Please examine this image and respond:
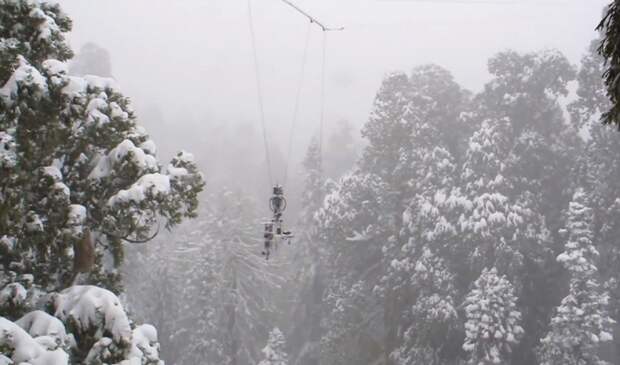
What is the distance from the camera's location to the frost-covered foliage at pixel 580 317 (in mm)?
19516

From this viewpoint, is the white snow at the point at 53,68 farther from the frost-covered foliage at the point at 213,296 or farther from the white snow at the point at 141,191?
the frost-covered foliage at the point at 213,296

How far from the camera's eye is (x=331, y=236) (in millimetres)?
28391

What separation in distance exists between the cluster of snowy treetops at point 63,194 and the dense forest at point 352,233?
29 mm

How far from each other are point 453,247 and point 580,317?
5.60m

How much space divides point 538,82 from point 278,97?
5219cm

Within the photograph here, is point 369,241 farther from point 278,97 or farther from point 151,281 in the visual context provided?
point 278,97

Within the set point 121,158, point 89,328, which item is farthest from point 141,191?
point 89,328

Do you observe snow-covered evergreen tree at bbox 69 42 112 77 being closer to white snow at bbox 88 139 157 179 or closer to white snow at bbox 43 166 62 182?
white snow at bbox 88 139 157 179

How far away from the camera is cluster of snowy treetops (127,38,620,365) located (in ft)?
69.9

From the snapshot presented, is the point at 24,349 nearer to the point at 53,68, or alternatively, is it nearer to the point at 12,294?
the point at 12,294

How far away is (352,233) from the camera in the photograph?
92.3 ft

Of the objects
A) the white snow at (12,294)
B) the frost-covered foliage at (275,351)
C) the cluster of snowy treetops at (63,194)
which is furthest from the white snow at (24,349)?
the frost-covered foliage at (275,351)

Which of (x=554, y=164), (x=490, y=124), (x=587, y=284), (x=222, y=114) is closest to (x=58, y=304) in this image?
(x=587, y=284)

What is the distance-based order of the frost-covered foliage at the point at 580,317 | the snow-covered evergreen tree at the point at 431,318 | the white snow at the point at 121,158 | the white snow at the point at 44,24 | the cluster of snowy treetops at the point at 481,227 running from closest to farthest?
the white snow at the point at 44,24
the white snow at the point at 121,158
the frost-covered foliage at the point at 580,317
the cluster of snowy treetops at the point at 481,227
the snow-covered evergreen tree at the point at 431,318
